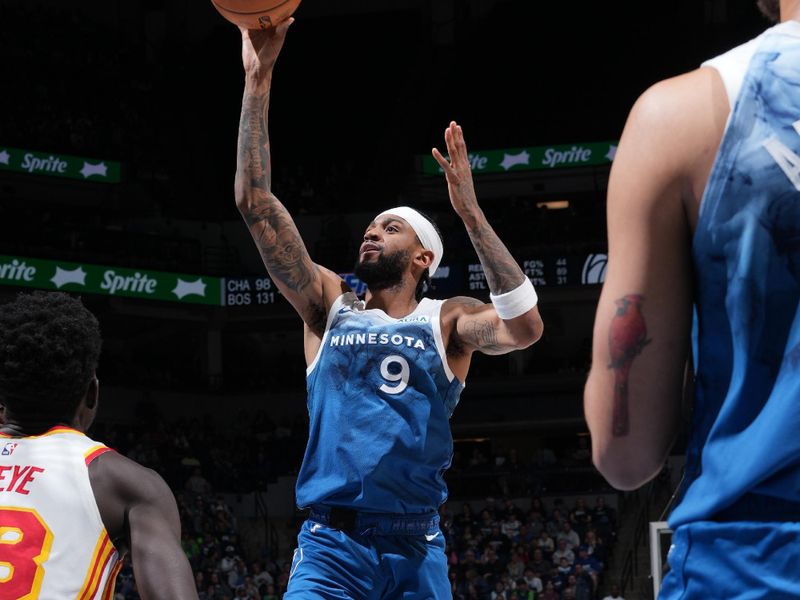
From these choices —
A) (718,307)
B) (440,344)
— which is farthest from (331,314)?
(718,307)

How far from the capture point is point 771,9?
1761 millimetres

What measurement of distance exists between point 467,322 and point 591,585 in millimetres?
13537

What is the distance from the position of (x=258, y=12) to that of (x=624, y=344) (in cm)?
334

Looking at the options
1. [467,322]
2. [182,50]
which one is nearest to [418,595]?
[467,322]

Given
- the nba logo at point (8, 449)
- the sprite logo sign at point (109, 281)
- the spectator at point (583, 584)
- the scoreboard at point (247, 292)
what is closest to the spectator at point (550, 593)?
the spectator at point (583, 584)

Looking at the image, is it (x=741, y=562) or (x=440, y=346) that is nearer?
(x=741, y=562)

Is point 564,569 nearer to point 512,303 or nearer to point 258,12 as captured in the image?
point 512,303

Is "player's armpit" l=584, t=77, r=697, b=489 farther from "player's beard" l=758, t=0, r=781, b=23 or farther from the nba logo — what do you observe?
the nba logo

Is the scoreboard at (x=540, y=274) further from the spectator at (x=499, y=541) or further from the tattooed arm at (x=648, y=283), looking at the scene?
the tattooed arm at (x=648, y=283)

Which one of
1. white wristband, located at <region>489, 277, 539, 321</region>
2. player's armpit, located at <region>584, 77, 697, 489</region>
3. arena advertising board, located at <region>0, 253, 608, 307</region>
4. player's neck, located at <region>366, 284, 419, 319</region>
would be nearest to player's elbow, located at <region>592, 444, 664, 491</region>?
player's armpit, located at <region>584, 77, 697, 489</region>

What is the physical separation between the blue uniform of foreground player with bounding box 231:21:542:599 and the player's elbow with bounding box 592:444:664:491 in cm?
296

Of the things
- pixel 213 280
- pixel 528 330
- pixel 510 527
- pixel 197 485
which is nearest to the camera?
pixel 528 330

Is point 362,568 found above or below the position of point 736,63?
below

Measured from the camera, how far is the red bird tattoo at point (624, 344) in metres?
1.64
